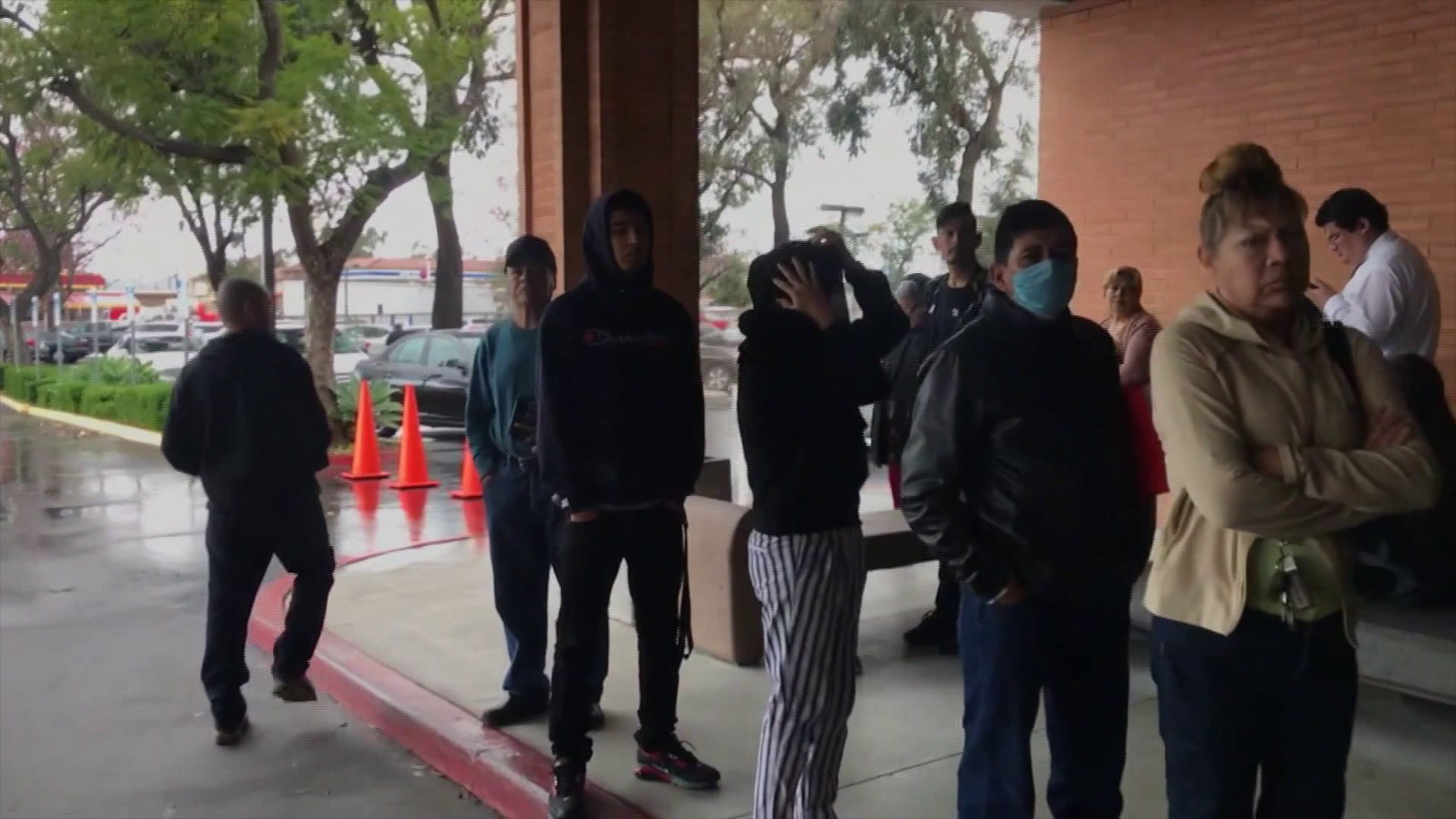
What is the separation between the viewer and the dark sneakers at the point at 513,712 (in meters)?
5.41

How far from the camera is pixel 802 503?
374 cm

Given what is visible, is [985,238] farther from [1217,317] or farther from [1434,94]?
[1217,317]

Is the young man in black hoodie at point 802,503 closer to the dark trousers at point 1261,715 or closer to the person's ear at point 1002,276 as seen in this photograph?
the person's ear at point 1002,276

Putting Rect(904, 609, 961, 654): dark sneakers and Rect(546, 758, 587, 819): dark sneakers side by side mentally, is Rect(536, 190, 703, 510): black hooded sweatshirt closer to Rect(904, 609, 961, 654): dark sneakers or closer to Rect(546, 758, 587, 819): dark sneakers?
Rect(546, 758, 587, 819): dark sneakers

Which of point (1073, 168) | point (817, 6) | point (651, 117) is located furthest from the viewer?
point (817, 6)

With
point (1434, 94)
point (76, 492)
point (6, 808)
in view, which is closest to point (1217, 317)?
point (6, 808)

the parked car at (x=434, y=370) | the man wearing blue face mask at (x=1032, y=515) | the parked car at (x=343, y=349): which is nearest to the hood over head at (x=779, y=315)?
the man wearing blue face mask at (x=1032, y=515)

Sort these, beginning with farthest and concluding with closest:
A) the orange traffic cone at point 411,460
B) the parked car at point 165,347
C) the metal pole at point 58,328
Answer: the parked car at point 165,347 → the metal pole at point 58,328 → the orange traffic cone at point 411,460

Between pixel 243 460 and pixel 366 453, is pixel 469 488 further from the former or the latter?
pixel 243 460

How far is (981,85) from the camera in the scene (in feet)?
61.3

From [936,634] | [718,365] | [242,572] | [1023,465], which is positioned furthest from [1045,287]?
[718,365]

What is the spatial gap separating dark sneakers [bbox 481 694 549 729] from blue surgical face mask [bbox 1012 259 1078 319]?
3.07 meters

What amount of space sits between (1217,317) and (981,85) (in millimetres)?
16564

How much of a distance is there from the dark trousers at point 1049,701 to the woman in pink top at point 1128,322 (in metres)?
2.67
